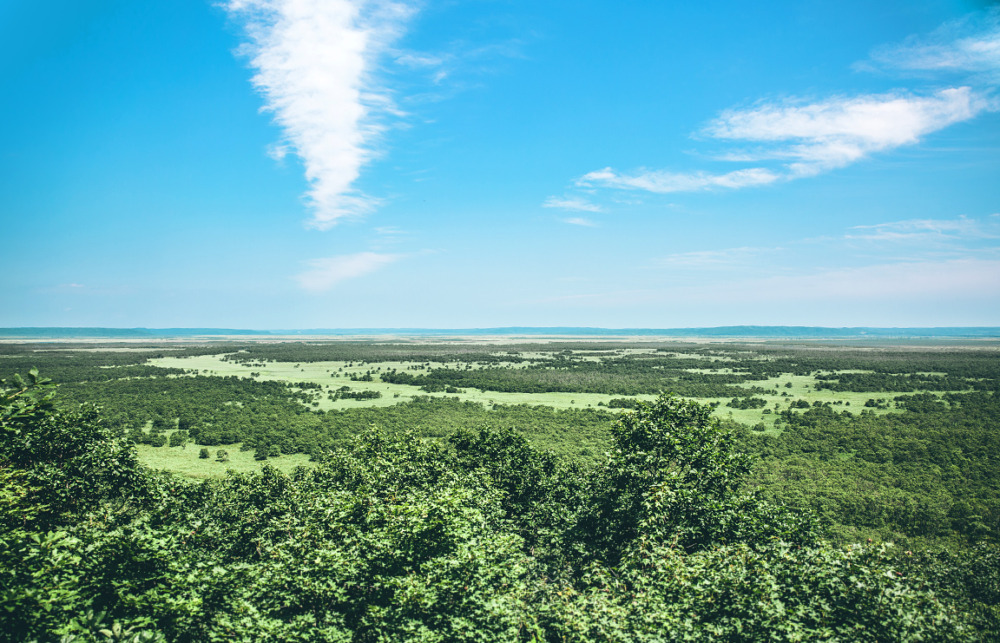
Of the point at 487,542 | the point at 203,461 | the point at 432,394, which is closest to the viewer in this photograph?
the point at 487,542

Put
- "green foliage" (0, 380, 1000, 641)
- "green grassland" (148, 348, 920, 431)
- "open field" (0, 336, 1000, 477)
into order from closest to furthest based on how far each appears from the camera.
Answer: "green foliage" (0, 380, 1000, 641), "open field" (0, 336, 1000, 477), "green grassland" (148, 348, 920, 431)

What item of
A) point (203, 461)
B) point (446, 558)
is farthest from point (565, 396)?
point (446, 558)

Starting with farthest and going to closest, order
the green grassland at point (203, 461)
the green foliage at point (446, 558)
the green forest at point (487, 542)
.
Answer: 1. the green grassland at point (203, 461)
2. the green forest at point (487, 542)
3. the green foliage at point (446, 558)

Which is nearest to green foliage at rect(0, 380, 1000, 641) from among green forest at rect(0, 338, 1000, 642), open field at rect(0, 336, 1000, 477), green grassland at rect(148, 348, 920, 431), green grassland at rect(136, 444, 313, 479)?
green forest at rect(0, 338, 1000, 642)

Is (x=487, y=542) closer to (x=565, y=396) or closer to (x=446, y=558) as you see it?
(x=446, y=558)

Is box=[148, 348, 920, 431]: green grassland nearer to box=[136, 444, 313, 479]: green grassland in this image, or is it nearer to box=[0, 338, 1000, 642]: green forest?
box=[136, 444, 313, 479]: green grassland

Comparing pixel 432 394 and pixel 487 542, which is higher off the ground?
pixel 487 542

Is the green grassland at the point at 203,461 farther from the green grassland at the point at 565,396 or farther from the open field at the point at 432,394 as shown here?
the green grassland at the point at 565,396

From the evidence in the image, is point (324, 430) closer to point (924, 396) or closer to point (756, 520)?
point (756, 520)

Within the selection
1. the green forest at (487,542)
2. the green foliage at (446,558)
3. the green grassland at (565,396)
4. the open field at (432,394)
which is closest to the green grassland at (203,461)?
the open field at (432,394)

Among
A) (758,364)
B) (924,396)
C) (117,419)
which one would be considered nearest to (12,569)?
(117,419)

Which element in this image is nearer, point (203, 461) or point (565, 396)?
point (203, 461)
